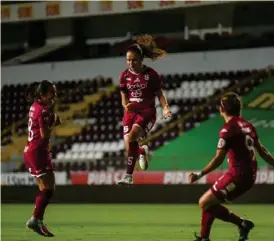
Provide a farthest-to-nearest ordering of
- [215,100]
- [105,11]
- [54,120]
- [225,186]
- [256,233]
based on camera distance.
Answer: [105,11], [215,100], [256,233], [54,120], [225,186]

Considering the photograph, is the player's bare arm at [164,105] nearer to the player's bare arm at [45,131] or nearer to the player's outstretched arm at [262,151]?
the player's bare arm at [45,131]

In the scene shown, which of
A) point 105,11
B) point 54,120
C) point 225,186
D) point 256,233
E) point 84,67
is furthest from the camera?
point 84,67

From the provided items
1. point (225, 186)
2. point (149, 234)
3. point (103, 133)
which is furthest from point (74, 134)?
point (225, 186)

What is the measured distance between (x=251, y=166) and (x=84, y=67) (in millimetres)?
21444

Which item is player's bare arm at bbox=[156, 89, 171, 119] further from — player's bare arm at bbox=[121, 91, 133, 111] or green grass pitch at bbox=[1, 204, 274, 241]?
green grass pitch at bbox=[1, 204, 274, 241]

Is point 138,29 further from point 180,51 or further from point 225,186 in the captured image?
point 225,186

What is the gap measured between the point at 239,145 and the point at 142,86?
251 centimetres

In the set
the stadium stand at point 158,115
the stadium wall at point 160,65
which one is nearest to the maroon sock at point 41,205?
the stadium stand at point 158,115

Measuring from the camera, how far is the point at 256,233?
10.2 m

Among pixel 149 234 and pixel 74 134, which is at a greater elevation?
pixel 149 234

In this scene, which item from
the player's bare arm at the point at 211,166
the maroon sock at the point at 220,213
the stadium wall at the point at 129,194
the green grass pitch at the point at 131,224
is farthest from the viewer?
the stadium wall at the point at 129,194

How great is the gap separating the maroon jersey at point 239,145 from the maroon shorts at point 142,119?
7.82ft

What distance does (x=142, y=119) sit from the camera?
9906mm

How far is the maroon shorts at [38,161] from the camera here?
30.8 ft
